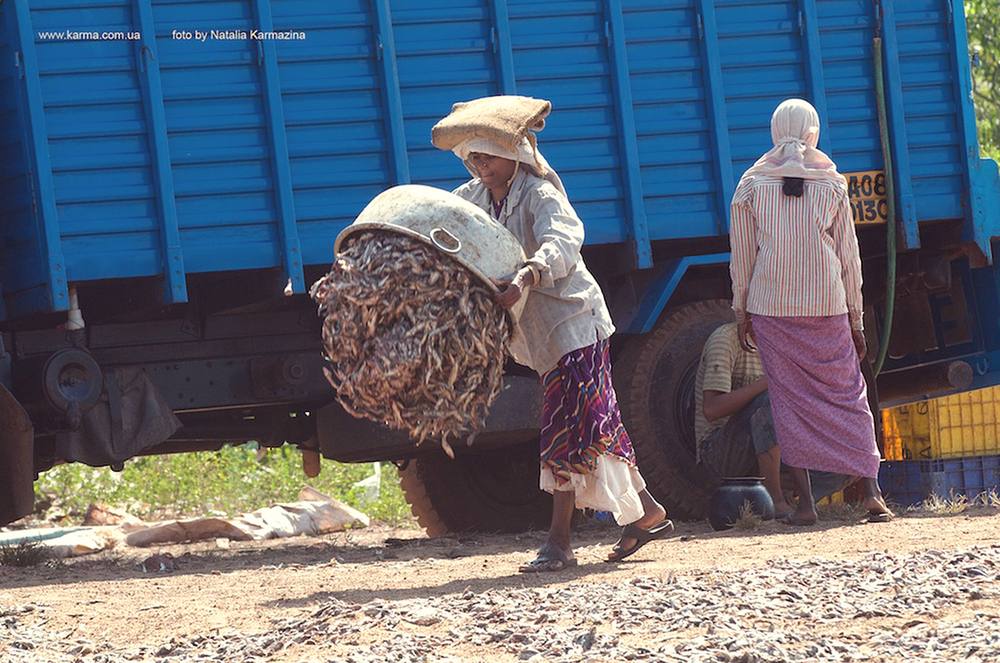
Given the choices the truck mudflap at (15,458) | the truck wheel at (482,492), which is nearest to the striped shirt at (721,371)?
the truck wheel at (482,492)

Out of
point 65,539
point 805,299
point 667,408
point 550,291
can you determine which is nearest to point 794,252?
point 805,299

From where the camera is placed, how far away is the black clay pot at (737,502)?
20.6ft

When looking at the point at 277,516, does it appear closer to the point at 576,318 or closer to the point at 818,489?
the point at 818,489

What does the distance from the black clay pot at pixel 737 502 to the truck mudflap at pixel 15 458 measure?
2984 mm

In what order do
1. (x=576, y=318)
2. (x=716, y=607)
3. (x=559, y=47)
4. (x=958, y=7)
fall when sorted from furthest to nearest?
(x=958, y=7), (x=559, y=47), (x=576, y=318), (x=716, y=607)

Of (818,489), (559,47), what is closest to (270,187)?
(559,47)

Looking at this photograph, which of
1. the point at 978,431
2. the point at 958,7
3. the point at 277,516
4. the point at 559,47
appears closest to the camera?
the point at 559,47

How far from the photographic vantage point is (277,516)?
30.4ft

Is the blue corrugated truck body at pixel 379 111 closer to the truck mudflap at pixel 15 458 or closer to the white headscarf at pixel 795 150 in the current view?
the truck mudflap at pixel 15 458

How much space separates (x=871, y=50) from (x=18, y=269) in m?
4.37

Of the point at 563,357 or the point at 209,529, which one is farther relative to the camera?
the point at 209,529

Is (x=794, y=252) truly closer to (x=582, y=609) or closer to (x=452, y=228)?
(x=452, y=228)

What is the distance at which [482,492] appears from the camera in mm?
8094

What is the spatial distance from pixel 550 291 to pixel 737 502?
68.9 inches
